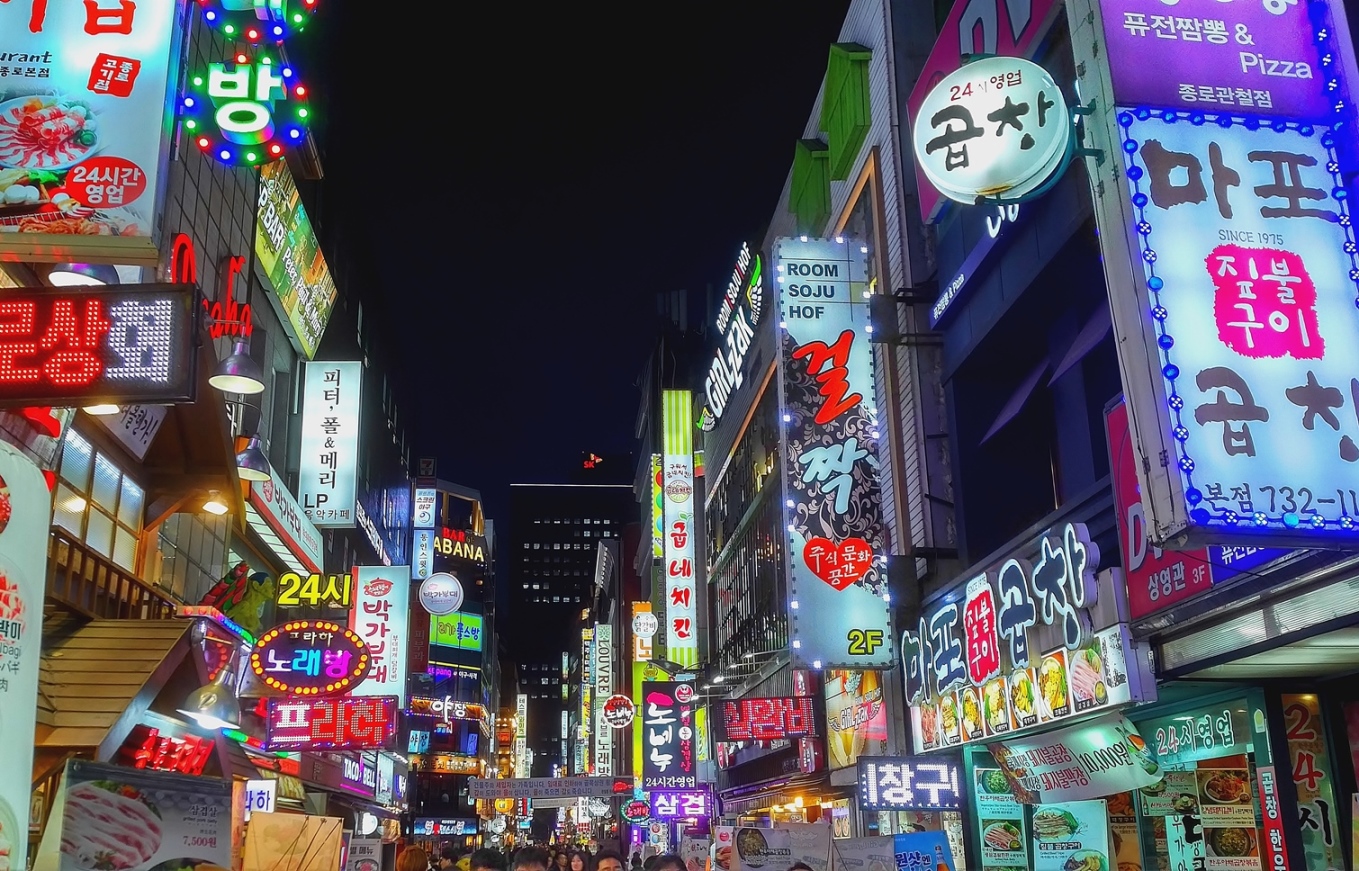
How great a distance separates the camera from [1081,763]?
38.8 feet

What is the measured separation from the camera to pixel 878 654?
60.4ft

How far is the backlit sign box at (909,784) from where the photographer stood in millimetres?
15742

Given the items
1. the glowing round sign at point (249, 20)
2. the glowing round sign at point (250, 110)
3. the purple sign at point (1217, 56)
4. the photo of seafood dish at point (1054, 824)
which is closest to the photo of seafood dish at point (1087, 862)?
the photo of seafood dish at point (1054, 824)

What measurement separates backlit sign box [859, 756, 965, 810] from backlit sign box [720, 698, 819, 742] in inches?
325

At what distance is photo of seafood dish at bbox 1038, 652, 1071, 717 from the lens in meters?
11.8

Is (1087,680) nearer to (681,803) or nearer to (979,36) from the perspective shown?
(979,36)

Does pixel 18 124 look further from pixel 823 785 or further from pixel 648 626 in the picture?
pixel 648 626

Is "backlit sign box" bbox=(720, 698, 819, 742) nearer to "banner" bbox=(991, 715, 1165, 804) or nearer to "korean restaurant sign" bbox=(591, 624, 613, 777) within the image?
"banner" bbox=(991, 715, 1165, 804)

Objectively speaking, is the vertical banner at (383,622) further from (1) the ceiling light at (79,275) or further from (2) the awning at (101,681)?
(1) the ceiling light at (79,275)

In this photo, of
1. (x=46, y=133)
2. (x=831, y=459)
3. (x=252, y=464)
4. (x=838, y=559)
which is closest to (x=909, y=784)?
(x=838, y=559)

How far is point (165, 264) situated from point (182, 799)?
565 inches

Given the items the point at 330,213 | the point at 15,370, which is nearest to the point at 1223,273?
the point at 15,370

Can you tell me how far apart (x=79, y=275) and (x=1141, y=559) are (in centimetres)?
1198

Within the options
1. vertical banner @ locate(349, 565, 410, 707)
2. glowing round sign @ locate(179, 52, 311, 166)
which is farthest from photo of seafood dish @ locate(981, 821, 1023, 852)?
vertical banner @ locate(349, 565, 410, 707)
